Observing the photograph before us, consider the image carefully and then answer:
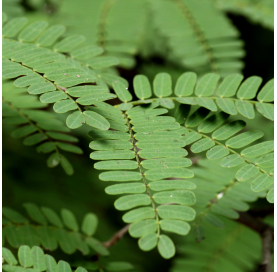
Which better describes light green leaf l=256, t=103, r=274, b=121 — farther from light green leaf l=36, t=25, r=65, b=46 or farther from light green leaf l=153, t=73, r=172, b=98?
light green leaf l=36, t=25, r=65, b=46

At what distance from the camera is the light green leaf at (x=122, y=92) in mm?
959

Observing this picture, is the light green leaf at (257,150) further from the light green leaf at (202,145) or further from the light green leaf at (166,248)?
the light green leaf at (166,248)

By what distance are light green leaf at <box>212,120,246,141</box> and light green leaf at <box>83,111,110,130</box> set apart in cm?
31

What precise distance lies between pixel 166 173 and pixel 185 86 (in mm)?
381

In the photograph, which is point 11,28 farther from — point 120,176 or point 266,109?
point 266,109

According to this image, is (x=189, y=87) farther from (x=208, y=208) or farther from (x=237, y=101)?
(x=208, y=208)

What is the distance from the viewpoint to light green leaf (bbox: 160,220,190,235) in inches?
26.6

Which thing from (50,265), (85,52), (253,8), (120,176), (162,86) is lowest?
(50,265)

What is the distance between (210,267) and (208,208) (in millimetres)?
623

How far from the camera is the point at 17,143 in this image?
2186 millimetres

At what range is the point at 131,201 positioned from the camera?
0.71 metres

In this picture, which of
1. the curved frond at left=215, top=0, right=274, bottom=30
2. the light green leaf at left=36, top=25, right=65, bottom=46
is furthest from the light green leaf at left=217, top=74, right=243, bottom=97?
the curved frond at left=215, top=0, right=274, bottom=30

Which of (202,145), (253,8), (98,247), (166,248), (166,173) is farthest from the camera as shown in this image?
(253,8)

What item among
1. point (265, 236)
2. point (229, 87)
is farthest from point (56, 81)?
point (265, 236)
